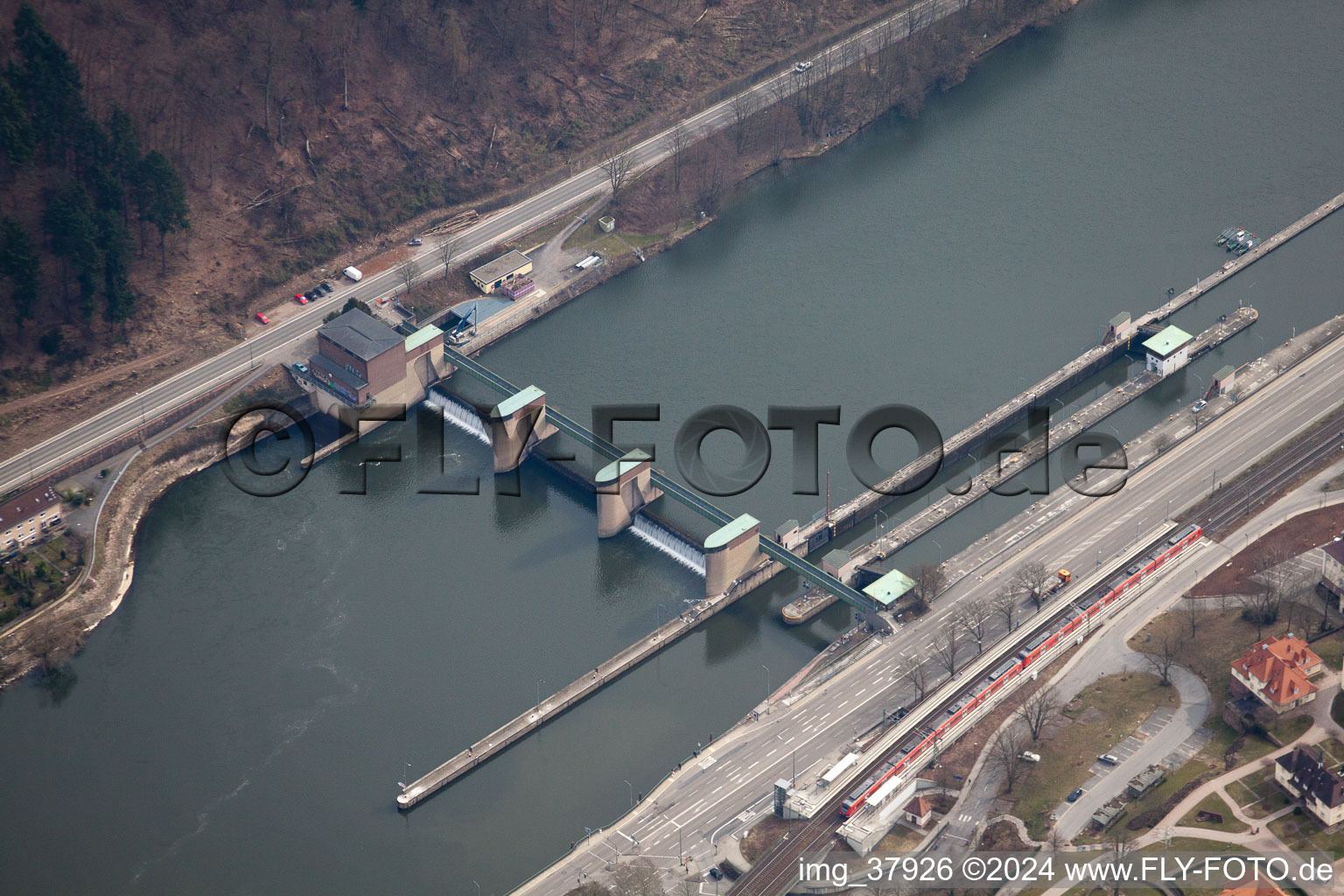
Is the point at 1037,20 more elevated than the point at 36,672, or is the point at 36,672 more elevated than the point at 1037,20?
the point at 1037,20

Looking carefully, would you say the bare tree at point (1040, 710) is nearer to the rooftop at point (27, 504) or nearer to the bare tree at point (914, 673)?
the bare tree at point (914, 673)

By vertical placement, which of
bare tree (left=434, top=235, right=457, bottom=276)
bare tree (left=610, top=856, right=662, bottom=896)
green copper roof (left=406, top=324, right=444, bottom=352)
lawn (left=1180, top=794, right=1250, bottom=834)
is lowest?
bare tree (left=610, top=856, right=662, bottom=896)

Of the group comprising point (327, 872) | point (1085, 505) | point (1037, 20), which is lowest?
point (327, 872)

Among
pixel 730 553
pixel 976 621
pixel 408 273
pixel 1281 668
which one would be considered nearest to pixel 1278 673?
pixel 1281 668

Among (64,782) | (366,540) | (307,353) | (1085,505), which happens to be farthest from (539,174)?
(64,782)

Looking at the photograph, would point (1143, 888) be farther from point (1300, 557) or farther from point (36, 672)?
point (36, 672)

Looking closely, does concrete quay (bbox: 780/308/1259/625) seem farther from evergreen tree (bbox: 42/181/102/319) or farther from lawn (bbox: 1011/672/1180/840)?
evergreen tree (bbox: 42/181/102/319)

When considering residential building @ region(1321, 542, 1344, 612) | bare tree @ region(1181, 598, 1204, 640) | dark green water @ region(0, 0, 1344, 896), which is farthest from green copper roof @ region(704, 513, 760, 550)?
residential building @ region(1321, 542, 1344, 612)

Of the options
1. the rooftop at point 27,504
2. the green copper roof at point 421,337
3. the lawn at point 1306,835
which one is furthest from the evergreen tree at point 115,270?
the lawn at point 1306,835
